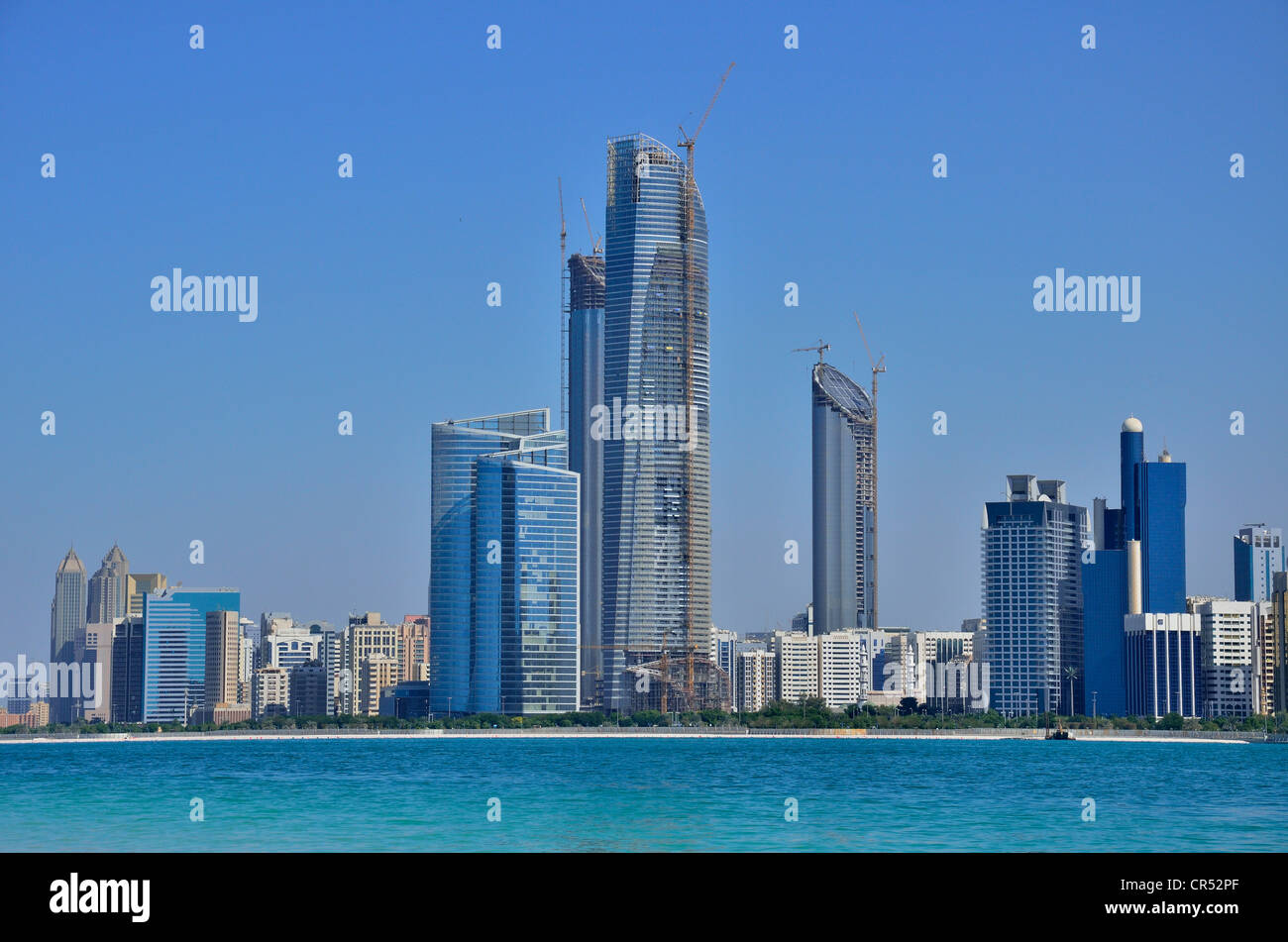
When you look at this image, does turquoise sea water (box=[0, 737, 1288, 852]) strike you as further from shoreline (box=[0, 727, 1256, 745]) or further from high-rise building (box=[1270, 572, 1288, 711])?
high-rise building (box=[1270, 572, 1288, 711])

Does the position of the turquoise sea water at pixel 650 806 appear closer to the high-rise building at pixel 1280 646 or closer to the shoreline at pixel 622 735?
the shoreline at pixel 622 735

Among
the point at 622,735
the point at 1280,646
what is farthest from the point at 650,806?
the point at 1280,646

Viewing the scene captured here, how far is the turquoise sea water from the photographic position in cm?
4038

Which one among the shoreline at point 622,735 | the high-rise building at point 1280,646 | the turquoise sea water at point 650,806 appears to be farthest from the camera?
the high-rise building at point 1280,646

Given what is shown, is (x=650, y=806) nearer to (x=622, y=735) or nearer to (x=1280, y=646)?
(x=622, y=735)

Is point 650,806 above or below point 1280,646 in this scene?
below

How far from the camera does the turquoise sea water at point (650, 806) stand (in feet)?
132

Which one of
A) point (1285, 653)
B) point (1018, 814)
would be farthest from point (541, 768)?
point (1285, 653)

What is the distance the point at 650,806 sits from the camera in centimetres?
5338

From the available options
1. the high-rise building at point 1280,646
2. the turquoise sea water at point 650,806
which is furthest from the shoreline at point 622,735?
the turquoise sea water at point 650,806

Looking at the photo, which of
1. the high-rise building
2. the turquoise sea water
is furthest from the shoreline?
the turquoise sea water
